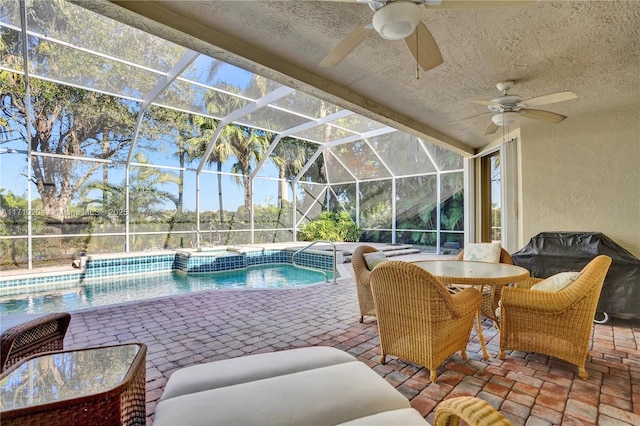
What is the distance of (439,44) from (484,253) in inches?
108

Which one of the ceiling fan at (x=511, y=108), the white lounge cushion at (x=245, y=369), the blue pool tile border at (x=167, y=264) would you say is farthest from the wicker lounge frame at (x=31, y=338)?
the blue pool tile border at (x=167, y=264)

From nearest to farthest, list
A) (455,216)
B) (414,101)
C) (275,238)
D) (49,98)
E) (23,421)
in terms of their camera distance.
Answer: (23,421) < (414,101) < (49,98) < (455,216) < (275,238)

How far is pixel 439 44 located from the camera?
110 inches

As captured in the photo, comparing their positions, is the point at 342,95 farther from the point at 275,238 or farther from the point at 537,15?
the point at 275,238

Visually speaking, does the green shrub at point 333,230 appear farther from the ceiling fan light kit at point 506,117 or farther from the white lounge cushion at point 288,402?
the white lounge cushion at point 288,402

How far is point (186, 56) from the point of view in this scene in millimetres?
5297

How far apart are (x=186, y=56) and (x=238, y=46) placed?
318 centimetres

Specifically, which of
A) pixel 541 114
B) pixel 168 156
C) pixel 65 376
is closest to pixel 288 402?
pixel 65 376

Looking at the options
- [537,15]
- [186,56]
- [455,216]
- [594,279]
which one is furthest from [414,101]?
[455,216]

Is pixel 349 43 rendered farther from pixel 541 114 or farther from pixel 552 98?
pixel 541 114

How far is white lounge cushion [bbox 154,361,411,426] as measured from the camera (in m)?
1.17

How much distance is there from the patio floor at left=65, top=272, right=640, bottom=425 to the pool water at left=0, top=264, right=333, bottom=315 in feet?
5.30

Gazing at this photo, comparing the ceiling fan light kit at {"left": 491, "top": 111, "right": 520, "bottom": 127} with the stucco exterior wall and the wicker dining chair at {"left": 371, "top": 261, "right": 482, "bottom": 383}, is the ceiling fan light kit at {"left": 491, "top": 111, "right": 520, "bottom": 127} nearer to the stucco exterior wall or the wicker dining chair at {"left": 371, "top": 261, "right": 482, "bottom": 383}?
the stucco exterior wall

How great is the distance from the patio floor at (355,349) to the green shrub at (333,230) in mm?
6699
